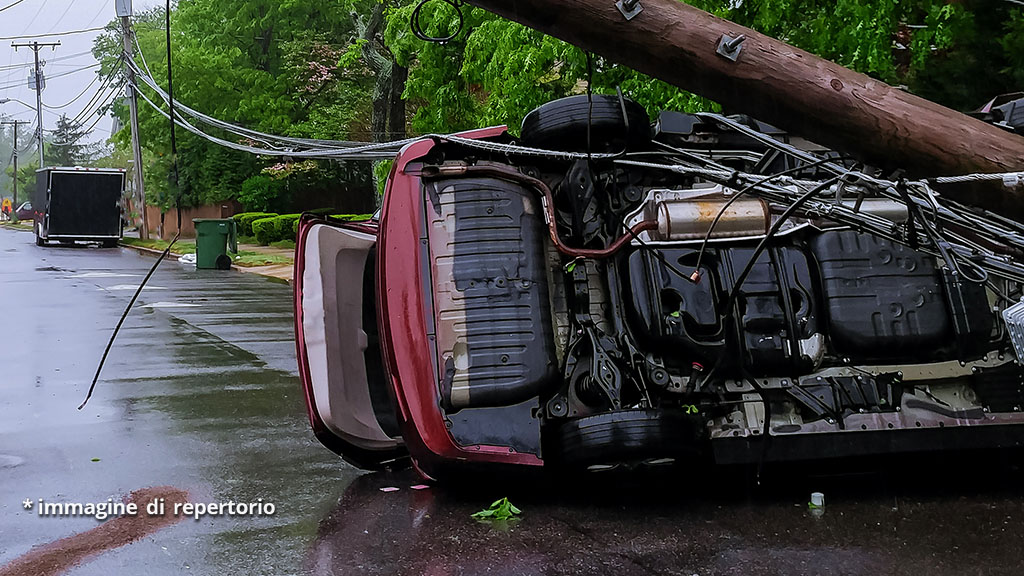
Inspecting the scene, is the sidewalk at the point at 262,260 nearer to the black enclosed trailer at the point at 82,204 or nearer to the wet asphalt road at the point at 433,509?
the black enclosed trailer at the point at 82,204

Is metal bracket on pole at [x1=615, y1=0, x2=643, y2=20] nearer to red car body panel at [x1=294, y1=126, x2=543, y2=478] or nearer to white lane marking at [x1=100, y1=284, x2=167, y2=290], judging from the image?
red car body panel at [x1=294, y1=126, x2=543, y2=478]

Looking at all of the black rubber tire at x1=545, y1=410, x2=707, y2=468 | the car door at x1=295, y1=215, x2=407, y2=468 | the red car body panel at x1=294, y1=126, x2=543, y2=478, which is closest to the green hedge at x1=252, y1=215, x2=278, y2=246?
the car door at x1=295, y1=215, x2=407, y2=468

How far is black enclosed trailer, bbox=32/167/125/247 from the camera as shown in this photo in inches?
1517

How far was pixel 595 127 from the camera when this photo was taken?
5629mm

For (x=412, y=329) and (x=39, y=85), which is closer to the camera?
(x=412, y=329)

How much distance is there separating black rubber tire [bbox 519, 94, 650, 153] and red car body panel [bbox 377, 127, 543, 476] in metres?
0.69

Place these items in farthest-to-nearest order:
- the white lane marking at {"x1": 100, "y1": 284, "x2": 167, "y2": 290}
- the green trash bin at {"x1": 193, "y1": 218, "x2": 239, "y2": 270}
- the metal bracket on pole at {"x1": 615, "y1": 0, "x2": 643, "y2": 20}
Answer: the green trash bin at {"x1": 193, "y1": 218, "x2": 239, "y2": 270} < the white lane marking at {"x1": 100, "y1": 284, "x2": 167, "y2": 290} < the metal bracket on pole at {"x1": 615, "y1": 0, "x2": 643, "y2": 20}

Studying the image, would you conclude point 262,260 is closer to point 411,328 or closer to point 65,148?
point 411,328

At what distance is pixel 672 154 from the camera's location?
5.61 m

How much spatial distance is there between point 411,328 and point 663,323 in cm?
120

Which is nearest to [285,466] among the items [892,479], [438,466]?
[438,466]

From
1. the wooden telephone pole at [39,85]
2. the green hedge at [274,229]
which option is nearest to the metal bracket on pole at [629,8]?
the green hedge at [274,229]

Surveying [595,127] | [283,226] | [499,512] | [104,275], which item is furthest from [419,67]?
[283,226]

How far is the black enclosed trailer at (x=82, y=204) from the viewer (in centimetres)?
3853
